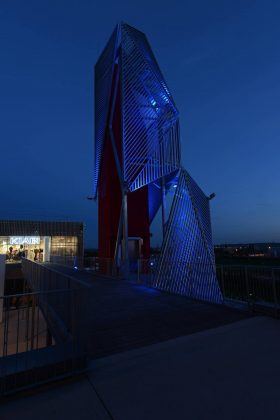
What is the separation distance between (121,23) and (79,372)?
23.0 meters

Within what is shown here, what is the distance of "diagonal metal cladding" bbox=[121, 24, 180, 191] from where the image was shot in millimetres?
18688

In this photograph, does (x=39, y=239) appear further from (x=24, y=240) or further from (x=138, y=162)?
(x=138, y=162)

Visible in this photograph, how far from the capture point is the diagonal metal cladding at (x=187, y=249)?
11.6 metres

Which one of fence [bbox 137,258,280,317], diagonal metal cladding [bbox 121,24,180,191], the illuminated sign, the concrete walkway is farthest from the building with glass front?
the concrete walkway

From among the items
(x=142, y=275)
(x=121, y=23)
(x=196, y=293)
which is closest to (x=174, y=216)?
(x=142, y=275)

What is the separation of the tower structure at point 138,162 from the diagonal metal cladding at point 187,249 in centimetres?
6

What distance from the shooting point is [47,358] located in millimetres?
3877

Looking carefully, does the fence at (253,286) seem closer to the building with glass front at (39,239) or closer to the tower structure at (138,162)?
the tower structure at (138,162)

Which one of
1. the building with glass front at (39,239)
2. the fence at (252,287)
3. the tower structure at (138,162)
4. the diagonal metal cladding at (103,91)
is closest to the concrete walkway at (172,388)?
the fence at (252,287)

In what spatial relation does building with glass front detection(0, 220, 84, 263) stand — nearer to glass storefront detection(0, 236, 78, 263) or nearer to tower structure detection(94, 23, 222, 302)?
glass storefront detection(0, 236, 78, 263)

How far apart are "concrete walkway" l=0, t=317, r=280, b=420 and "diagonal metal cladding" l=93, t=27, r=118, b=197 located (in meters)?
20.3

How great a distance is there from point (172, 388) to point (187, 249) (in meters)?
13.0

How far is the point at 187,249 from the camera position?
16141mm

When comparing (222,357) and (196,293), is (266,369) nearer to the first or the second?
(222,357)
